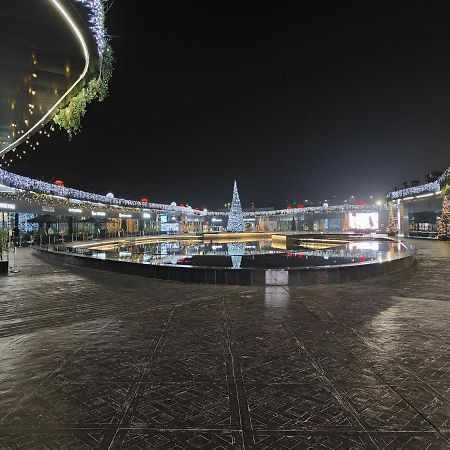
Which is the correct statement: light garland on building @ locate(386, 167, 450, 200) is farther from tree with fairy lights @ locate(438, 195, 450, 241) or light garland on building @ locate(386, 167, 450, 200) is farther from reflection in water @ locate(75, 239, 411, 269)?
reflection in water @ locate(75, 239, 411, 269)

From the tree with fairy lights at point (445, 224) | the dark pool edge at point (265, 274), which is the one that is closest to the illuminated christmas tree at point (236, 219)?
the tree with fairy lights at point (445, 224)

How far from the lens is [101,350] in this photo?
4.80 meters

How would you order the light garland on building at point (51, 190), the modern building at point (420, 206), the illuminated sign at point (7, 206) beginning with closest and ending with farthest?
the light garland on building at point (51, 190), the illuminated sign at point (7, 206), the modern building at point (420, 206)

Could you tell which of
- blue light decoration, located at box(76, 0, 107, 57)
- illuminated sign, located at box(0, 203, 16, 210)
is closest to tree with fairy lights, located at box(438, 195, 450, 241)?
blue light decoration, located at box(76, 0, 107, 57)

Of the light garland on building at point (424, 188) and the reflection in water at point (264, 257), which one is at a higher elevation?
the light garland on building at point (424, 188)

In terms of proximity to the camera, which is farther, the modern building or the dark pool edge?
the modern building

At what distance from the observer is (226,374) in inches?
156

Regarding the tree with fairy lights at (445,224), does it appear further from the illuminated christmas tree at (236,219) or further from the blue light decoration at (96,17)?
the blue light decoration at (96,17)

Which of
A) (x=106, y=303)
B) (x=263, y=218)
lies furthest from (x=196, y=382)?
(x=263, y=218)

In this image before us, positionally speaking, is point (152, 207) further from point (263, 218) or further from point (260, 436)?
point (260, 436)

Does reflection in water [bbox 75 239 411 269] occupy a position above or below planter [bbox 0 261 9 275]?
above

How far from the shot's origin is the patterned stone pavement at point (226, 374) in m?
2.82

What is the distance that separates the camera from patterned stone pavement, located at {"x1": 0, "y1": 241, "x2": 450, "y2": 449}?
2824 mm

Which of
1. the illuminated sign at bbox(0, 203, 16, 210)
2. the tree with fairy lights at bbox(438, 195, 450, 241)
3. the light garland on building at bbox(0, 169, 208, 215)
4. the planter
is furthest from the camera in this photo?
the tree with fairy lights at bbox(438, 195, 450, 241)
